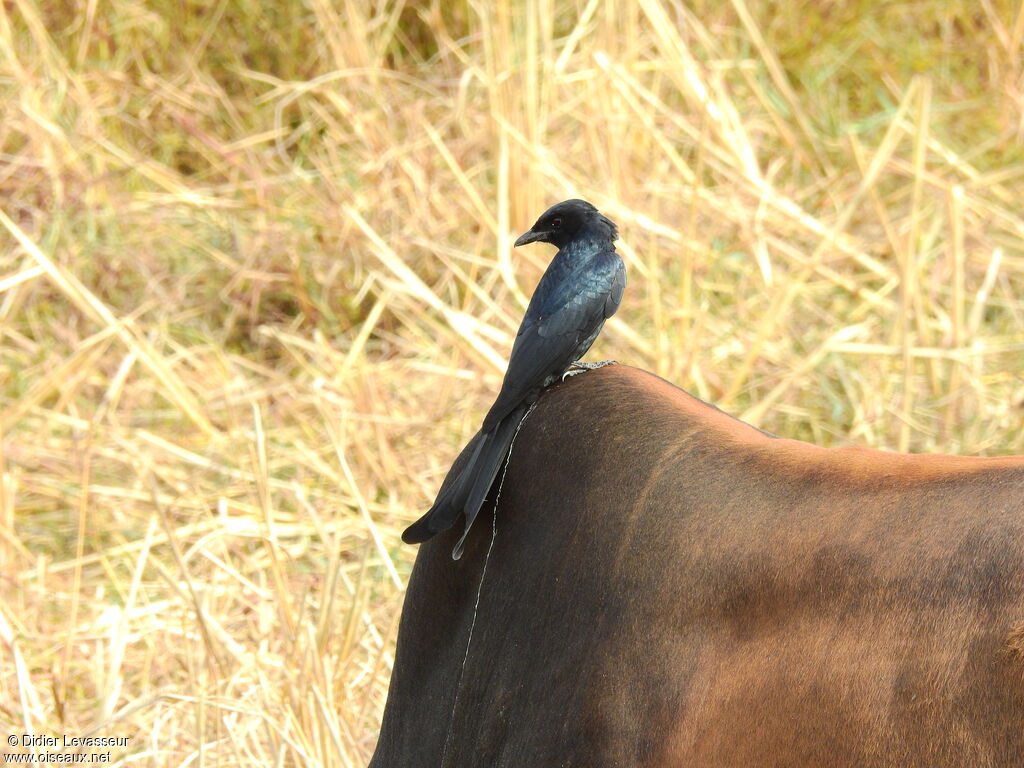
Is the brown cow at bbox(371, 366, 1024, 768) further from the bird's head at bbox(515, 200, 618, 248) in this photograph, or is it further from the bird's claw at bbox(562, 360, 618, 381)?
the bird's head at bbox(515, 200, 618, 248)

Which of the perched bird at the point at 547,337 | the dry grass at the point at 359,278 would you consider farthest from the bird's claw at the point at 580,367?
the dry grass at the point at 359,278

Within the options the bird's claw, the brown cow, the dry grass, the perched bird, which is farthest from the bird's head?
the dry grass

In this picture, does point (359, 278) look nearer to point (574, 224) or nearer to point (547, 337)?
point (574, 224)

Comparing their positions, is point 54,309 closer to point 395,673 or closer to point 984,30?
point 395,673

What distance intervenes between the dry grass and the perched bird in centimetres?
61

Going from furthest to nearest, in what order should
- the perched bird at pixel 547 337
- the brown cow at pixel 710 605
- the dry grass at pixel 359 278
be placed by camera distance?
the dry grass at pixel 359 278 < the perched bird at pixel 547 337 < the brown cow at pixel 710 605

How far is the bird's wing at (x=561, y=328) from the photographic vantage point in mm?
1100

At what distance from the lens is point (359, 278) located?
329 cm

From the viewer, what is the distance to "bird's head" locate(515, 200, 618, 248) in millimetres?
→ 1345

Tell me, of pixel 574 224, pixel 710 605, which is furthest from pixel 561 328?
pixel 710 605

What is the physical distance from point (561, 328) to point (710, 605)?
1.51 ft

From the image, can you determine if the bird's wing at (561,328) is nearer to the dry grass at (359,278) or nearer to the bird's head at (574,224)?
the bird's head at (574,224)

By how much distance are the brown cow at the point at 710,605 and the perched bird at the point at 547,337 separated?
3 cm

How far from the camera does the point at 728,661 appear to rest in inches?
30.0
